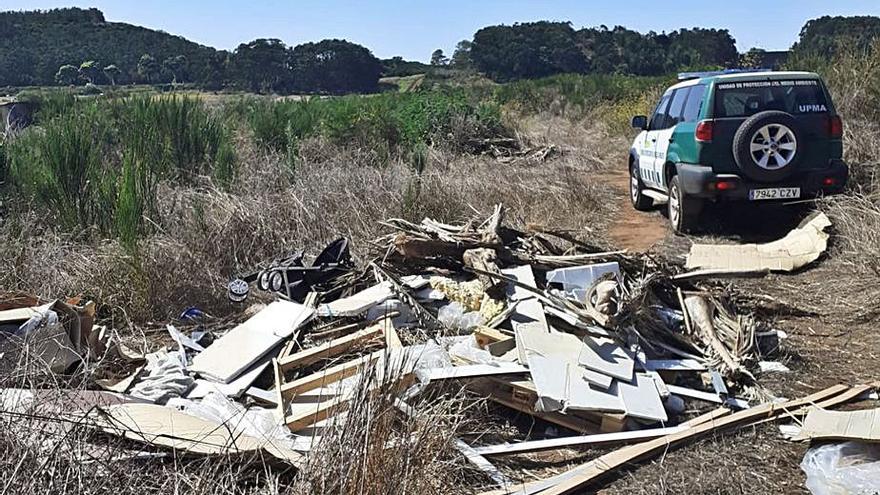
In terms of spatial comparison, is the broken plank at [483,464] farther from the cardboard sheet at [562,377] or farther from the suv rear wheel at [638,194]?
the suv rear wheel at [638,194]

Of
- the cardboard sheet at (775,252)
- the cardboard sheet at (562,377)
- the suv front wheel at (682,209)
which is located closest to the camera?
the cardboard sheet at (562,377)

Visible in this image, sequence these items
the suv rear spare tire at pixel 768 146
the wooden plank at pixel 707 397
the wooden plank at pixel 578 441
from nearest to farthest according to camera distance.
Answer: the wooden plank at pixel 578 441 < the wooden plank at pixel 707 397 < the suv rear spare tire at pixel 768 146

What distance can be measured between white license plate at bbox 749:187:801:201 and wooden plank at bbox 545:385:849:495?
3.74m

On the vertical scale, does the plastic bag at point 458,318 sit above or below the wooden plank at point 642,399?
above

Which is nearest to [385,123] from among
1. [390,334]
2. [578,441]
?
[390,334]

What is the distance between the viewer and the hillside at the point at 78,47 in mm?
37716

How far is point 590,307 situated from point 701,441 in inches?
47.9

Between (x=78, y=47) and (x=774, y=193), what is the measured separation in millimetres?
47145

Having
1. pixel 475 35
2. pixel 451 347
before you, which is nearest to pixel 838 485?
pixel 451 347

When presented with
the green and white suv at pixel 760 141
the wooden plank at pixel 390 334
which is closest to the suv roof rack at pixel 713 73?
the green and white suv at pixel 760 141

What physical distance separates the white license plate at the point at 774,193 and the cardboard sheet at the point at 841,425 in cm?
433

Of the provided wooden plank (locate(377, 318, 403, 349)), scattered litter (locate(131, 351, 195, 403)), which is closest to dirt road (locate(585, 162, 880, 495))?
wooden plank (locate(377, 318, 403, 349))

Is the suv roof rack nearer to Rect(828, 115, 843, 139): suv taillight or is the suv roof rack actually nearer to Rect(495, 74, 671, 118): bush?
Rect(828, 115, 843, 139): suv taillight

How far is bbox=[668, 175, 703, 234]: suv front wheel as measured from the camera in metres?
8.64
